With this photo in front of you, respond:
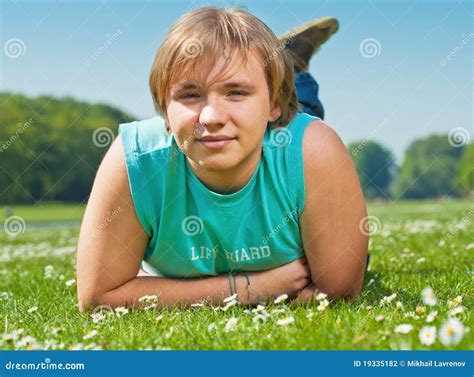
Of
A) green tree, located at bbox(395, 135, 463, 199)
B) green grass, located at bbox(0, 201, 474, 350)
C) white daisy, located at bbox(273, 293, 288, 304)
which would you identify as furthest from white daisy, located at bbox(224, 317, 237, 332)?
green tree, located at bbox(395, 135, 463, 199)

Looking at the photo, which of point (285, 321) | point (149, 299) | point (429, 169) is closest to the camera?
point (285, 321)

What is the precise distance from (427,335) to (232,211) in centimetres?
138

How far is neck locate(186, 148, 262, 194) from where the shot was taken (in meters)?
3.53

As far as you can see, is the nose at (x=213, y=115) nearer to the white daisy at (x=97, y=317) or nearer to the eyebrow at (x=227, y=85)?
the eyebrow at (x=227, y=85)

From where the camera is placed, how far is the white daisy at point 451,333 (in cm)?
251

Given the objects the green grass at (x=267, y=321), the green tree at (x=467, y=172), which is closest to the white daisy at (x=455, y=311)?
the green grass at (x=267, y=321)

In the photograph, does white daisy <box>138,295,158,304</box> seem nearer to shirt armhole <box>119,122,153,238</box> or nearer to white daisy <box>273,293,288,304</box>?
shirt armhole <box>119,122,153,238</box>

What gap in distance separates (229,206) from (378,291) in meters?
1.19

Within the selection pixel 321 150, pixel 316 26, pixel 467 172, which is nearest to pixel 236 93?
pixel 321 150

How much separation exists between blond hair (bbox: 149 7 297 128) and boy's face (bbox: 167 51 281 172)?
0.18 feet

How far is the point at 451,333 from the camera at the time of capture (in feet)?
8.36

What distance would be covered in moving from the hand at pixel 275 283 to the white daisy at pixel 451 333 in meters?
1.20

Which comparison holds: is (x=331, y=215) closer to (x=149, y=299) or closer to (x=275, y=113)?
(x=275, y=113)

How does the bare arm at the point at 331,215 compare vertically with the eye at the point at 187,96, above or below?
below
